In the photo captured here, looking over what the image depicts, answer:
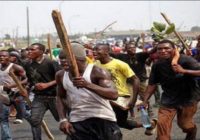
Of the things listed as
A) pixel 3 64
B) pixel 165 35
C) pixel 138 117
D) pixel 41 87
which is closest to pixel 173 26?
pixel 165 35

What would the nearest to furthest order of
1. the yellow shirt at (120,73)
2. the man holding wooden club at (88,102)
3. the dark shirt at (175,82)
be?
the man holding wooden club at (88,102)
the dark shirt at (175,82)
the yellow shirt at (120,73)

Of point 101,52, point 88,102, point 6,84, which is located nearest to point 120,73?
point 101,52

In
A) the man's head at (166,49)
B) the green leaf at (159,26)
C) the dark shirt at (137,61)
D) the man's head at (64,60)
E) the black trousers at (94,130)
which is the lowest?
the dark shirt at (137,61)

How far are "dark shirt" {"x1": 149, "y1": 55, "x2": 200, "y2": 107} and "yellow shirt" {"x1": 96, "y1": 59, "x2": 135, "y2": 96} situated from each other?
698 millimetres

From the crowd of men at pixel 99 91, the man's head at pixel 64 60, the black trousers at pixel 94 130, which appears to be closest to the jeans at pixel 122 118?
the crowd of men at pixel 99 91

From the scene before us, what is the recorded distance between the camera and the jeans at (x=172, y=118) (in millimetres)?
6570

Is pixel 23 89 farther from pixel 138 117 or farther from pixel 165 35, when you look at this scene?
pixel 138 117

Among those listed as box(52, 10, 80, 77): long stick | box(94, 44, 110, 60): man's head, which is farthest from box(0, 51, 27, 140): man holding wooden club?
box(52, 10, 80, 77): long stick

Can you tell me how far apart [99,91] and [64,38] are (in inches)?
22.4

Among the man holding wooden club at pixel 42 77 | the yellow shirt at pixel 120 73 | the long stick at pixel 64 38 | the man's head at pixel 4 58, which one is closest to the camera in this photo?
the long stick at pixel 64 38

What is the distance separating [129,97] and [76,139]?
8.81ft

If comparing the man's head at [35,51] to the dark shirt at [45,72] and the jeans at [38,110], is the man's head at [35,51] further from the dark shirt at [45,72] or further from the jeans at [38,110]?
the jeans at [38,110]

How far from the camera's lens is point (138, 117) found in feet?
36.0

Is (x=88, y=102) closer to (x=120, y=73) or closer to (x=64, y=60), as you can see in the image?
(x=64, y=60)
